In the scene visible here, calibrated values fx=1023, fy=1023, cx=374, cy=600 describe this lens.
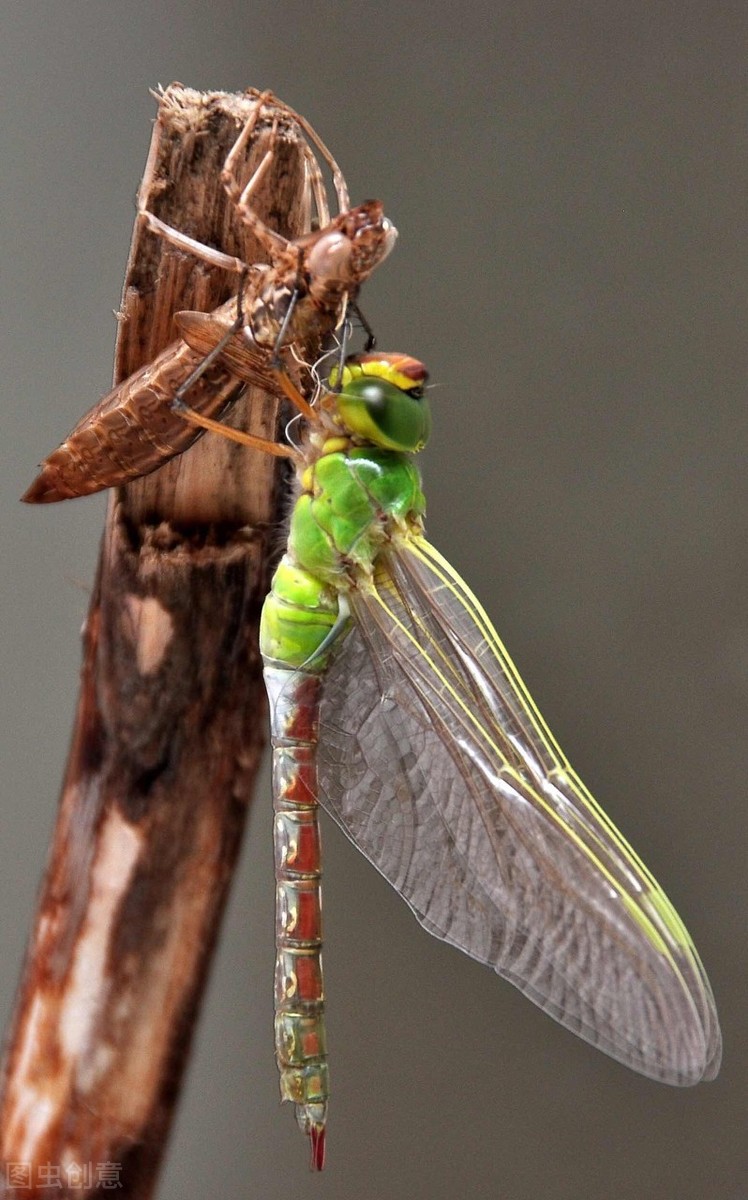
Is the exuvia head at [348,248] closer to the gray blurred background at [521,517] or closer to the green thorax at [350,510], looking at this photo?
the green thorax at [350,510]

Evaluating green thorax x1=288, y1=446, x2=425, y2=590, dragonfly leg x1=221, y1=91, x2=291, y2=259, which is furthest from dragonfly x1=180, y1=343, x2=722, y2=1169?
dragonfly leg x1=221, y1=91, x2=291, y2=259

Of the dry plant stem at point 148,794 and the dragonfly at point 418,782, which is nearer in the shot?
the dragonfly at point 418,782

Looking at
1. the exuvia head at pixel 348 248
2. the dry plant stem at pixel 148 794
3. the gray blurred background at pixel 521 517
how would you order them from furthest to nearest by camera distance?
1. the gray blurred background at pixel 521 517
2. the dry plant stem at pixel 148 794
3. the exuvia head at pixel 348 248

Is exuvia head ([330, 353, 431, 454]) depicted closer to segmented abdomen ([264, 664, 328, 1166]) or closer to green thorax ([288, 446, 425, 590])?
green thorax ([288, 446, 425, 590])

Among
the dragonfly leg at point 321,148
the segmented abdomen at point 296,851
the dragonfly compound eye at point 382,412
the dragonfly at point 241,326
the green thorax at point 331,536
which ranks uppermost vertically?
the dragonfly leg at point 321,148

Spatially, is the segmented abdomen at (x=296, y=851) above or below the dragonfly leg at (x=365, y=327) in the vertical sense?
below

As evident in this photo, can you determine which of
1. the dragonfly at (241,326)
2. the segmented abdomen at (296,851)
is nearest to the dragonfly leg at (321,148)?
the dragonfly at (241,326)

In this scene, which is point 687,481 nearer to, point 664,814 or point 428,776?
point 664,814

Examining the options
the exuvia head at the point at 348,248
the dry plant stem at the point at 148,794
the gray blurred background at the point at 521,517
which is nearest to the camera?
the exuvia head at the point at 348,248
